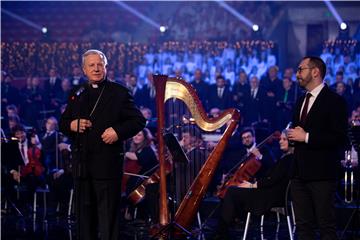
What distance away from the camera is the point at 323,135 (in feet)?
17.9

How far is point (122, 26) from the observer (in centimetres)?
1655

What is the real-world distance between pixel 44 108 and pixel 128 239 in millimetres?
5968

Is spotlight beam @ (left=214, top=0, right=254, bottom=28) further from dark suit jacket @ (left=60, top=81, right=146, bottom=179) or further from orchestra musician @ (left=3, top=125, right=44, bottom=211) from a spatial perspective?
dark suit jacket @ (left=60, top=81, right=146, bottom=179)

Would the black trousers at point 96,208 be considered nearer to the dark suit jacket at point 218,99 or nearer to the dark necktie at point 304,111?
the dark necktie at point 304,111

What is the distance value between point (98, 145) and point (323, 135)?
5.69ft

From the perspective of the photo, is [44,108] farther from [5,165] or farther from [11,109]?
[5,165]

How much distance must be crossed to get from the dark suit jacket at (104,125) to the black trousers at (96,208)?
0.26ft

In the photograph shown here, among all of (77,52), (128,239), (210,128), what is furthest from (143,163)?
(77,52)

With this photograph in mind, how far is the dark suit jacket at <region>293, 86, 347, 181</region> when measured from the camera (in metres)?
5.49

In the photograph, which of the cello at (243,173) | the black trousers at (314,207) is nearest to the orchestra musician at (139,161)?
the cello at (243,173)

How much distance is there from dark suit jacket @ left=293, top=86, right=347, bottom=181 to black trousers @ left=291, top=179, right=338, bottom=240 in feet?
0.28

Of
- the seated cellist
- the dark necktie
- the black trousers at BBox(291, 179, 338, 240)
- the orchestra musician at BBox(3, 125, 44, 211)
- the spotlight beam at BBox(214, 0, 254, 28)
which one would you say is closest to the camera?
the black trousers at BBox(291, 179, 338, 240)

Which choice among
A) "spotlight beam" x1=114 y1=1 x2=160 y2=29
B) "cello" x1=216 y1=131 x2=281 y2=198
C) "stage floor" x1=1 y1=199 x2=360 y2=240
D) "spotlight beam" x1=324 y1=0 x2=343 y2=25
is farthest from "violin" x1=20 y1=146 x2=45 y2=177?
"spotlight beam" x1=324 y1=0 x2=343 y2=25

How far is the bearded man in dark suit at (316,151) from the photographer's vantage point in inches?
215
